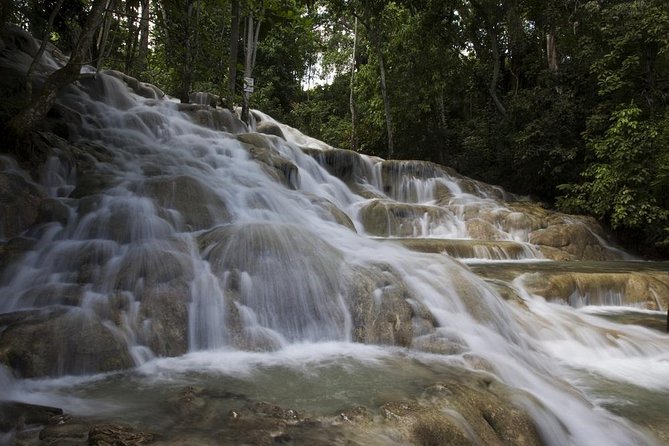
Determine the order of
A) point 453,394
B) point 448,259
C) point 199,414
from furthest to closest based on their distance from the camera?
point 448,259, point 453,394, point 199,414

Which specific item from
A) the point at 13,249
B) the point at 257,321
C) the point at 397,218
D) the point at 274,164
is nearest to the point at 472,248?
the point at 397,218

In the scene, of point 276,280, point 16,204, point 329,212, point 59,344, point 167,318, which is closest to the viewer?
point 59,344

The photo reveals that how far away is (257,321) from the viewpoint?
5055mm

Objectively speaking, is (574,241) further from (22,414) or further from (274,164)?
(22,414)

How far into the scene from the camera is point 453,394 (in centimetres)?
352

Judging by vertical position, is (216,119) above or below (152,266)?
above

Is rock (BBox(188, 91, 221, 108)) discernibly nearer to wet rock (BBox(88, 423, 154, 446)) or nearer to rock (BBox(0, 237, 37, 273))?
rock (BBox(0, 237, 37, 273))

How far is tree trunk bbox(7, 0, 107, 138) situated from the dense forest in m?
0.02

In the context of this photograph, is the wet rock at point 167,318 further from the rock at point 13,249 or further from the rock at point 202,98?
the rock at point 202,98

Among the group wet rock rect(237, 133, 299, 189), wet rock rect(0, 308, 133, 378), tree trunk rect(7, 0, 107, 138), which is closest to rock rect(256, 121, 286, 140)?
wet rock rect(237, 133, 299, 189)

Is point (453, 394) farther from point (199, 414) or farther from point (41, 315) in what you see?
point (41, 315)

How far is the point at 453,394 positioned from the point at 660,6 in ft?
44.4

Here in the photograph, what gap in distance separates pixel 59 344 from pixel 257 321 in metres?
1.87

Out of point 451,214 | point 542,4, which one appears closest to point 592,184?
point 451,214
